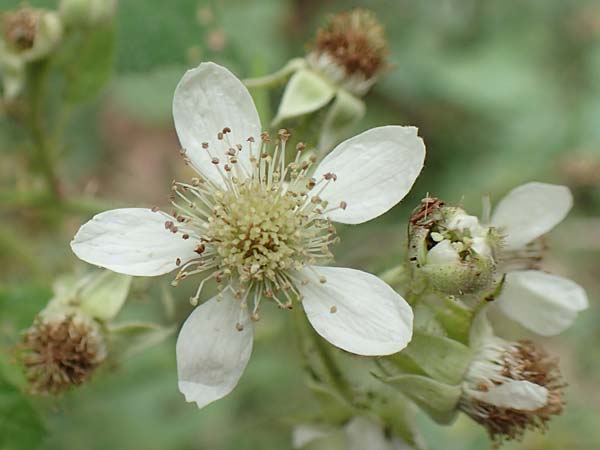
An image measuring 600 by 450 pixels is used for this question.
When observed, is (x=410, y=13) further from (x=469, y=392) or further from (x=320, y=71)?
(x=469, y=392)

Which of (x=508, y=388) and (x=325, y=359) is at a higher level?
(x=508, y=388)

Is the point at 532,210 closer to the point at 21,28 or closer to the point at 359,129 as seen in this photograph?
the point at 21,28

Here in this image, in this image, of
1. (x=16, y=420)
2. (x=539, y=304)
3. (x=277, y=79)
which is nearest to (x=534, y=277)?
(x=539, y=304)

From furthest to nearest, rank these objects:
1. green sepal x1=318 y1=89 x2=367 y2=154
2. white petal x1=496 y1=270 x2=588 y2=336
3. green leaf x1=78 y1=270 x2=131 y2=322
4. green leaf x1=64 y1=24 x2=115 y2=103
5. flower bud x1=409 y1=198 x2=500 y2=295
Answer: green leaf x1=64 y1=24 x2=115 y2=103, green sepal x1=318 y1=89 x2=367 y2=154, white petal x1=496 y1=270 x2=588 y2=336, green leaf x1=78 y1=270 x2=131 y2=322, flower bud x1=409 y1=198 x2=500 y2=295

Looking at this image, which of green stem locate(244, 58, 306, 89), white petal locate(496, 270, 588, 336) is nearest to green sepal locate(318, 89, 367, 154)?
green stem locate(244, 58, 306, 89)

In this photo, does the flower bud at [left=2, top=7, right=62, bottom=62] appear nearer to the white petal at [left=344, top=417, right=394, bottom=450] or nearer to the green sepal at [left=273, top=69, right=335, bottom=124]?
the green sepal at [left=273, top=69, right=335, bottom=124]

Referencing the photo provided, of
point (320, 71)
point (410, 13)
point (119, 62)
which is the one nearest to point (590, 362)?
point (410, 13)
